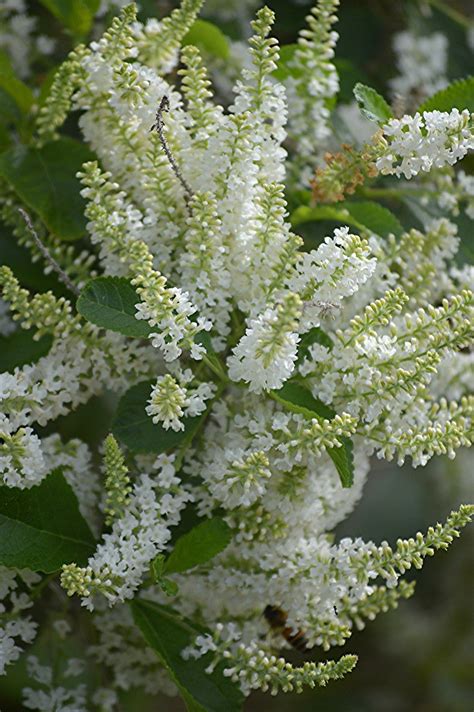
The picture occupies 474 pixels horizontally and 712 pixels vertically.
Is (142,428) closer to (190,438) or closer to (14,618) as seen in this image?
(190,438)

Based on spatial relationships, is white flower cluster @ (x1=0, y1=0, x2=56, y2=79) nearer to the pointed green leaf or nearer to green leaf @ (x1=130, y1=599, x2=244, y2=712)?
the pointed green leaf

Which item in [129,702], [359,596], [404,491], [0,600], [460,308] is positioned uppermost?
[460,308]

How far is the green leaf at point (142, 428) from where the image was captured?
1167 millimetres

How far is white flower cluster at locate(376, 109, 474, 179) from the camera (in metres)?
1.09

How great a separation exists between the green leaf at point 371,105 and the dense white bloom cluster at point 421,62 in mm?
601

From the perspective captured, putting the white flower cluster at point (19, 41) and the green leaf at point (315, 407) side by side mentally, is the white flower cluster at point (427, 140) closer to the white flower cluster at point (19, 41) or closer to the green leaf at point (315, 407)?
the green leaf at point (315, 407)

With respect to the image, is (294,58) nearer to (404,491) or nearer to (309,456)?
(309,456)

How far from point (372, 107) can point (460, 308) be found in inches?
12.1

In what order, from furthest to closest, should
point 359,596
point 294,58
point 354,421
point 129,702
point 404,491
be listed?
point 404,491 → point 129,702 → point 294,58 → point 359,596 → point 354,421

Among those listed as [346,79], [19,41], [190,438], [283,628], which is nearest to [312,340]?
[190,438]

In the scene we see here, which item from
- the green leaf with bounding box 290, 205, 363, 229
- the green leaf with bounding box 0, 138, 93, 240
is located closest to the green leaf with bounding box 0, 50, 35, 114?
the green leaf with bounding box 0, 138, 93, 240

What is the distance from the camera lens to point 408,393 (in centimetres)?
114

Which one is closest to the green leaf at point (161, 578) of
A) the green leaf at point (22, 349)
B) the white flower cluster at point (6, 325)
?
the green leaf at point (22, 349)

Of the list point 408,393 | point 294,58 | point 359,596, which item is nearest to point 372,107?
point 294,58
